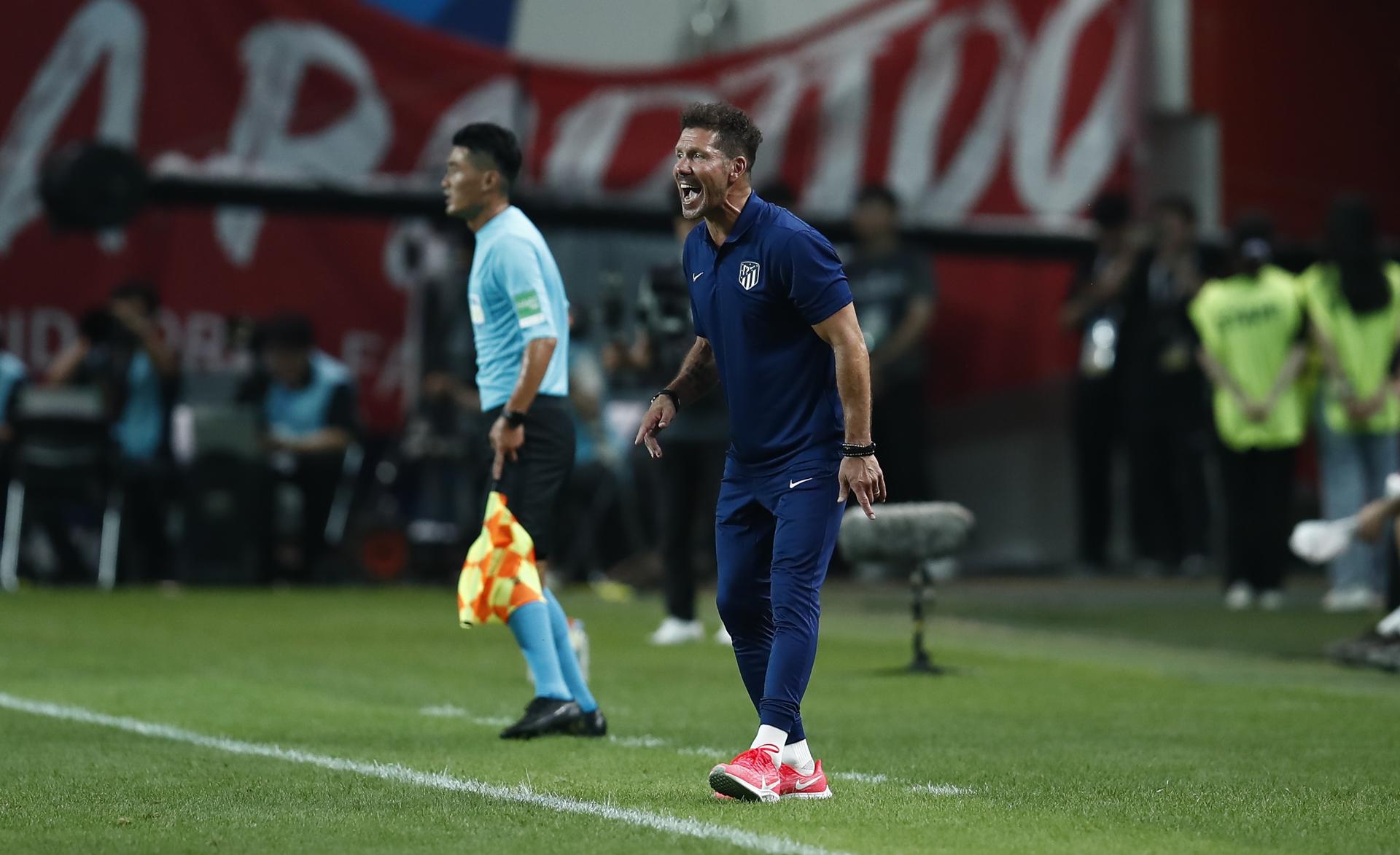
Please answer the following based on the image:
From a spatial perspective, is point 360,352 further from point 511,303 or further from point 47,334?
point 511,303

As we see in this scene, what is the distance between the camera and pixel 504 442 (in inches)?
319

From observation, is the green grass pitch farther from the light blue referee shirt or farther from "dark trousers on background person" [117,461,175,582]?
"dark trousers on background person" [117,461,175,582]

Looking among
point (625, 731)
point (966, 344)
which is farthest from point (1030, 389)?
point (625, 731)

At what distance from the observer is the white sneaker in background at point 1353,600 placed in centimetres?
1465

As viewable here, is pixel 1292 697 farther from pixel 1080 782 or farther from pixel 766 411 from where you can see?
pixel 766 411

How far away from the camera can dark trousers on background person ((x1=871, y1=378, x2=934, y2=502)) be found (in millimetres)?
18000

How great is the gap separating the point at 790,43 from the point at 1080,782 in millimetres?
13210

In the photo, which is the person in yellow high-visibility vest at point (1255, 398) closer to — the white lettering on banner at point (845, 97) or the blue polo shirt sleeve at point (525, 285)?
the white lettering on banner at point (845, 97)

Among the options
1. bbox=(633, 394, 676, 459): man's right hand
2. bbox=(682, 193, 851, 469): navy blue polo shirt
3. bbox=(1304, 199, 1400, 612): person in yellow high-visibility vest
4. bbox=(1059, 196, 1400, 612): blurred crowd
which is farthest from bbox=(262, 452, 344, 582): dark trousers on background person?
bbox=(682, 193, 851, 469): navy blue polo shirt

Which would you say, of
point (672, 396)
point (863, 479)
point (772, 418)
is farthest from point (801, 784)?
point (672, 396)

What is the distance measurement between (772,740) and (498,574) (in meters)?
1.94

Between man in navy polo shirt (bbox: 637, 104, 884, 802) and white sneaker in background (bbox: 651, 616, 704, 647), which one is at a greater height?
man in navy polo shirt (bbox: 637, 104, 884, 802)

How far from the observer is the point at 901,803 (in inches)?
251

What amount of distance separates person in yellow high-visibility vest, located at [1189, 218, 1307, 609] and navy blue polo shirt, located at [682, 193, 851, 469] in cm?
904
